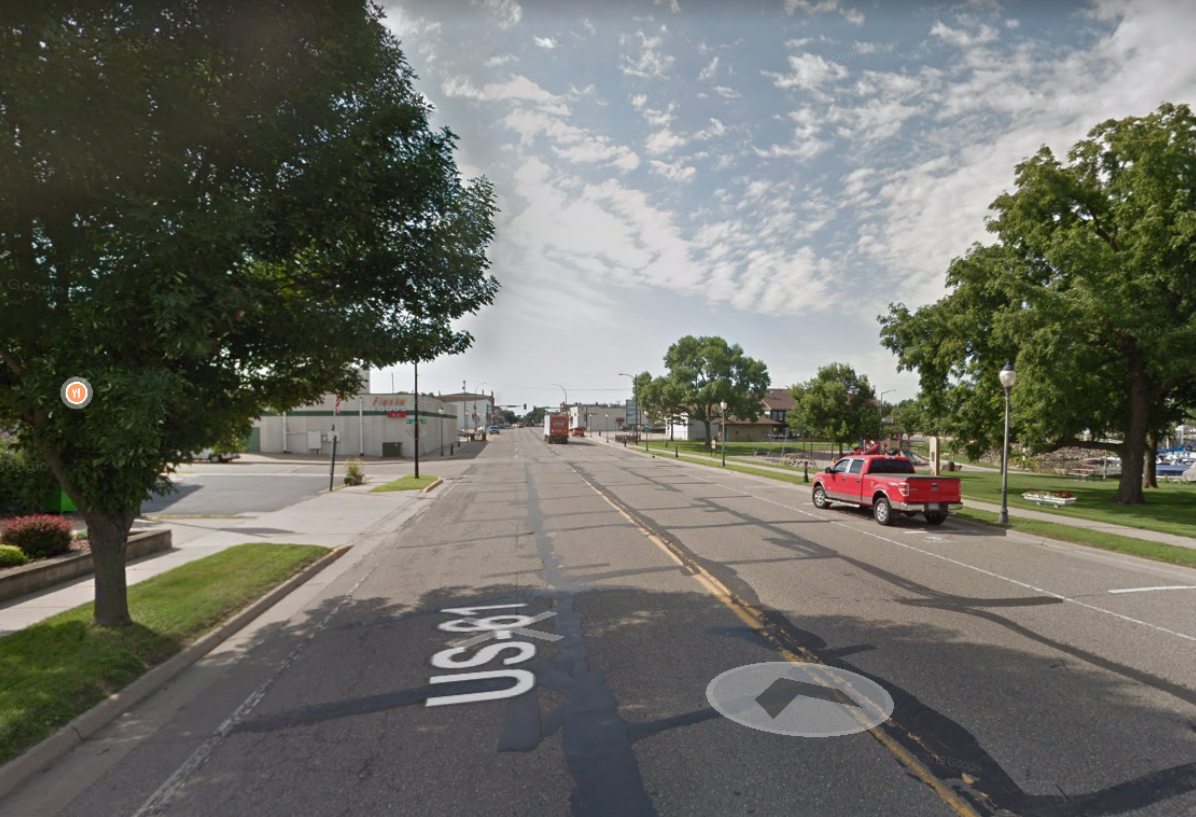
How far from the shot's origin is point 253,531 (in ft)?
48.5

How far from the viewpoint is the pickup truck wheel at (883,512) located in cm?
1498

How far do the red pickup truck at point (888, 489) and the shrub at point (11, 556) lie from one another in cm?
1760

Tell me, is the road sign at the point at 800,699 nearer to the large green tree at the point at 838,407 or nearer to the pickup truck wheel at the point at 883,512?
the pickup truck wheel at the point at 883,512

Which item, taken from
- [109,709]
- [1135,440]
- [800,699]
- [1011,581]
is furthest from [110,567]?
[1135,440]

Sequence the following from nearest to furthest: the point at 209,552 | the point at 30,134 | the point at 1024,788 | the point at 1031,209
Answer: the point at 1024,788, the point at 30,134, the point at 209,552, the point at 1031,209

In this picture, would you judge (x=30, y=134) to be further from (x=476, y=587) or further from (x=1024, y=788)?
(x=1024, y=788)

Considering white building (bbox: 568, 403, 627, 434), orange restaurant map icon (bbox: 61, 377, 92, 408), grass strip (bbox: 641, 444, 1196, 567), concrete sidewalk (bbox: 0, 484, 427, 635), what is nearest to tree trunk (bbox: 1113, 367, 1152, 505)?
grass strip (bbox: 641, 444, 1196, 567)

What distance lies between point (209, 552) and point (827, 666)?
38.7 feet

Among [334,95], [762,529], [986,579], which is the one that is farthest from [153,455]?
[762,529]

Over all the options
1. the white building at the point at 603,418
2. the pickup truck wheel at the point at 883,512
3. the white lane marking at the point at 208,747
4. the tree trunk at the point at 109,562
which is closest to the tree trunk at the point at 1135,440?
the pickup truck wheel at the point at 883,512

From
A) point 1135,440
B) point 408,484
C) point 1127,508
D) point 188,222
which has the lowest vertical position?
point 408,484

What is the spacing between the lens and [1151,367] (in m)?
16.7

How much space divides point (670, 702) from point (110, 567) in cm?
657

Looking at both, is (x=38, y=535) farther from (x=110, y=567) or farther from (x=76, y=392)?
(x=76, y=392)
